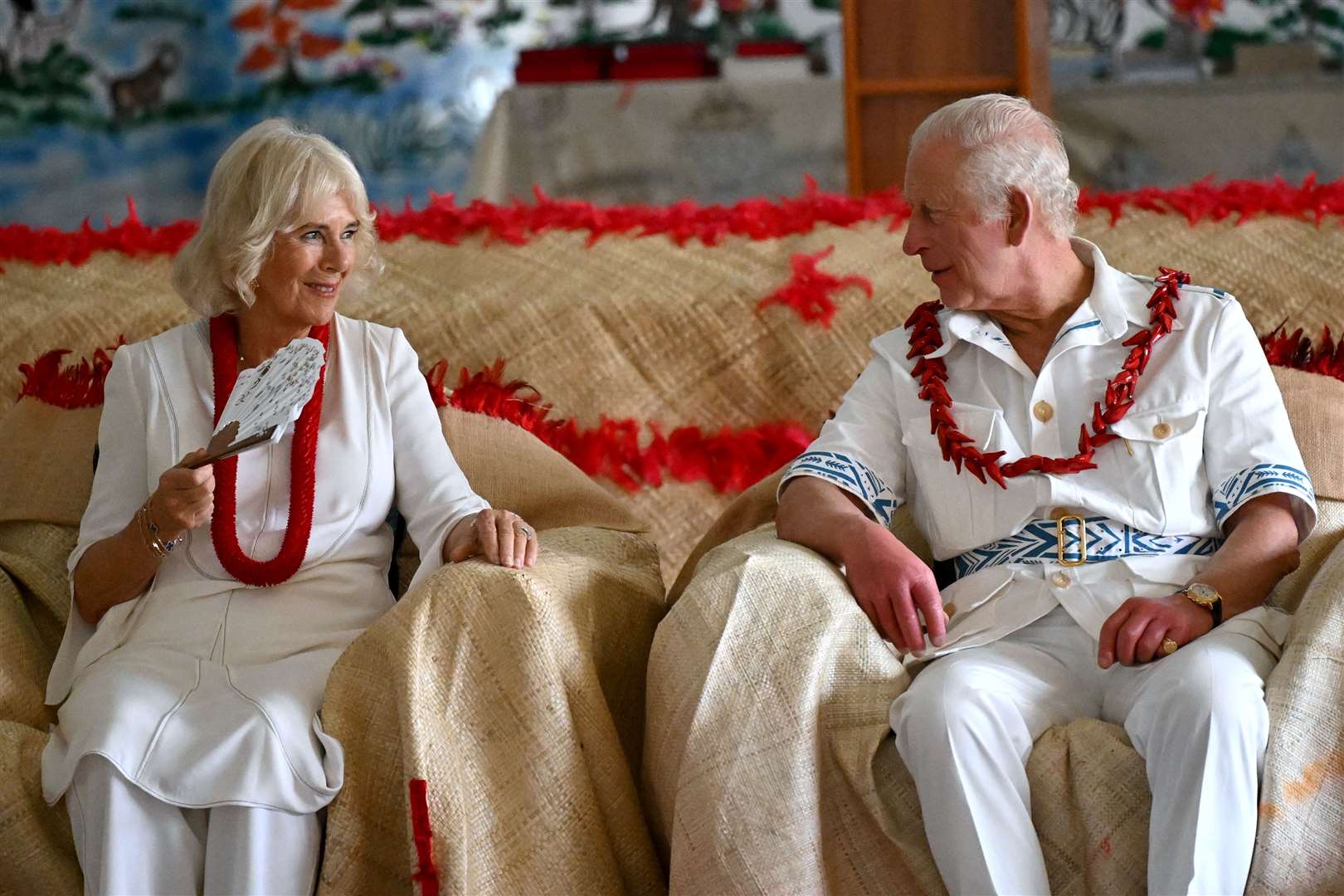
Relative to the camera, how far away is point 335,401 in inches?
103

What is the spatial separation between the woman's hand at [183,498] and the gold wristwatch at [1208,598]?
1.42m

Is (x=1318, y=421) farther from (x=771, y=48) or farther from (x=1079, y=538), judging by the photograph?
(x=771, y=48)

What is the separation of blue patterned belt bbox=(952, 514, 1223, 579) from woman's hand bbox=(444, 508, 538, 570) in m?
0.73

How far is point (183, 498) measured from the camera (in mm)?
2283

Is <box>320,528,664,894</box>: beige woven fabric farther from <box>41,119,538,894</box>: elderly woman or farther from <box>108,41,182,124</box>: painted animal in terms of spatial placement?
<box>108,41,182,124</box>: painted animal

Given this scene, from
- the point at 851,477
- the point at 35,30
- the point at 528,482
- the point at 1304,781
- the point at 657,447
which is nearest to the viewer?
the point at 1304,781

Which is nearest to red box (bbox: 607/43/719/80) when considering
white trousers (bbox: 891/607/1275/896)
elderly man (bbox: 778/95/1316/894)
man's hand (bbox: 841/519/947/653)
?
elderly man (bbox: 778/95/1316/894)

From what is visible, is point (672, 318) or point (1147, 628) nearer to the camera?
point (1147, 628)

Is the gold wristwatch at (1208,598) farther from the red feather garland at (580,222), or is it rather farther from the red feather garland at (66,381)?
the red feather garland at (66,381)

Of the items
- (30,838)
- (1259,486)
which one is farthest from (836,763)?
(30,838)

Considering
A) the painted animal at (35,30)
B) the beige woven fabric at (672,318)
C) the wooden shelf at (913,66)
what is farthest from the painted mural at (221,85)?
the beige woven fabric at (672,318)

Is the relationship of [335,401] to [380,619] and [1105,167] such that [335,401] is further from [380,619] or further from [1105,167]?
[1105,167]

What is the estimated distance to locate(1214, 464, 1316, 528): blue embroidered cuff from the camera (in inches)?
92.4

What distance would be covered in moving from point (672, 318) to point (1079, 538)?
1024 millimetres
